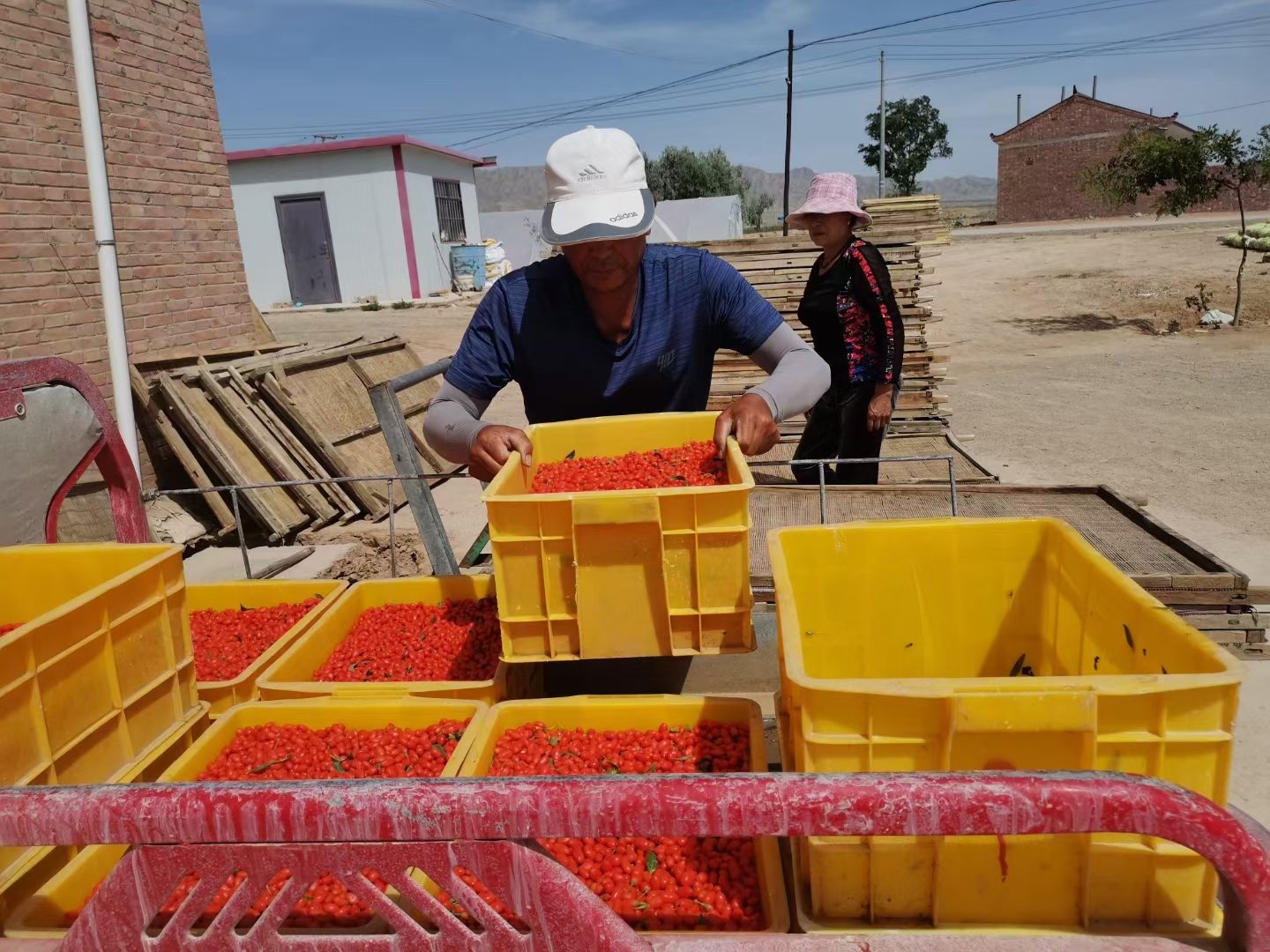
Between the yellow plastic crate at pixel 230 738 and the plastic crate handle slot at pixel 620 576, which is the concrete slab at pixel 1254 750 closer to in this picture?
the plastic crate handle slot at pixel 620 576

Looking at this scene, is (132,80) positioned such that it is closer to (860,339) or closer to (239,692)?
(860,339)

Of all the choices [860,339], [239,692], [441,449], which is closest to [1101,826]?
[441,449]

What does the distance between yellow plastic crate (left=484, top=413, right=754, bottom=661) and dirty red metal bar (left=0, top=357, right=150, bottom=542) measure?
150 centimetres

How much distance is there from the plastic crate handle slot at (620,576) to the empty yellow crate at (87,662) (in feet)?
3.69

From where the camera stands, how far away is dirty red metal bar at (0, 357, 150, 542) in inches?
104

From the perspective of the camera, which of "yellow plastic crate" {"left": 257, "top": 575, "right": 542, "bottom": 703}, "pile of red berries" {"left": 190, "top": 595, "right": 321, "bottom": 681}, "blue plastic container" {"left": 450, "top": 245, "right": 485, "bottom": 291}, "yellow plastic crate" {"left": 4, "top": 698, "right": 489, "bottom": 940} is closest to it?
"yellow plastic crate" {"left": 4, "top": 698, "right": 489, "bottom": 940}

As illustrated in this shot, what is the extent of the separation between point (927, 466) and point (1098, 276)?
20247 mm

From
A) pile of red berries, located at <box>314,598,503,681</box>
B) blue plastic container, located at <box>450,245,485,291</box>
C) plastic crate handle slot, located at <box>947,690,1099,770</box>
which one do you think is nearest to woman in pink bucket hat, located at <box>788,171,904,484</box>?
pile of red berries, located at <box>314,598,503,681</box>

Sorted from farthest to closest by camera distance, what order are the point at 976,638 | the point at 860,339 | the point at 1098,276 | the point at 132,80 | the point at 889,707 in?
1. the point at 1098,276
2. the point at 132,80
3. the point at 860,339
4. the point at 976,638
5. the point at 889,707

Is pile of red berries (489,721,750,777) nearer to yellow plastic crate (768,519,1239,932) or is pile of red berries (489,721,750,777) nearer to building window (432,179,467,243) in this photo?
yellow plastic crate (768,519,1239,932)

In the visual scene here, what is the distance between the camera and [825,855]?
1486 millimetres

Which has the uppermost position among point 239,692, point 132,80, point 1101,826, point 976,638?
point 132,80

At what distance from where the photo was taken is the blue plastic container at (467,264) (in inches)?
1143

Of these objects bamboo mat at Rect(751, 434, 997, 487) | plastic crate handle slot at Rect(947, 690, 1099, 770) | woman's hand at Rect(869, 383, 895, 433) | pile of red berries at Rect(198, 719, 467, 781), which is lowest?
bamboo mat at Rect(751, 434, 997, 487)
